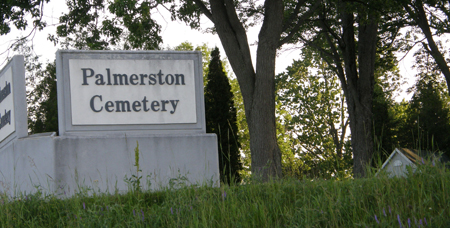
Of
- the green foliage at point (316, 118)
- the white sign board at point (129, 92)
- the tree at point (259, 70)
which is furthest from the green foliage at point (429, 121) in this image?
the white sign board at point (129, 92)

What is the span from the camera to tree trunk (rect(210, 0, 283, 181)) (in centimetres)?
1114

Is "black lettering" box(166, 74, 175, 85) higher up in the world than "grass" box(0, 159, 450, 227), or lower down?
higher up

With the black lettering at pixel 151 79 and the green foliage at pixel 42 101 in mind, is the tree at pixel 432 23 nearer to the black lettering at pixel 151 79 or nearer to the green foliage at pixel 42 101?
the black lettering at pixel 151 79

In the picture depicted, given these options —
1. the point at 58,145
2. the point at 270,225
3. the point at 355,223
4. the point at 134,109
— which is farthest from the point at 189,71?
Answer: the point at 355,223

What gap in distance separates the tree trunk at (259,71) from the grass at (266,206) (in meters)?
5.99

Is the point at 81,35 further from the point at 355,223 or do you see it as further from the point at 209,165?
the point at 355,223

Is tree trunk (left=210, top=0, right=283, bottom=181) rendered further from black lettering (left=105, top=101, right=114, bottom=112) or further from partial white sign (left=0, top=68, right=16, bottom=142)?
partial white sign (left=0, top=68, right=16, bottom=142)

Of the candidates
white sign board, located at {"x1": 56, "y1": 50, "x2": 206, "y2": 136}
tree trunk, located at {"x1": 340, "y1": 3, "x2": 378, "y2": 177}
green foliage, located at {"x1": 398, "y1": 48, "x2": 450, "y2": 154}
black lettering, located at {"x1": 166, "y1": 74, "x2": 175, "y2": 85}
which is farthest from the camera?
green foliage, located at {"x1": 398, "y1": 48, "x2": 450, "y2": 154}

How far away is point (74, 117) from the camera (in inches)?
251

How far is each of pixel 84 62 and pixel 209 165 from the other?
220 cm

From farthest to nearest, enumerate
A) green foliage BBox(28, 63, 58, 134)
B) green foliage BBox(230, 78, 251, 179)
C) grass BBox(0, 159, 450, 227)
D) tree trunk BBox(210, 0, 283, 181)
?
green foliage BBox(230, 78, 251, 179), green foliage BBox(28, 63, 58, 134), tree trunk BBox(210, 0, 283, 181), grass BBox(0, 159, 450, 227)

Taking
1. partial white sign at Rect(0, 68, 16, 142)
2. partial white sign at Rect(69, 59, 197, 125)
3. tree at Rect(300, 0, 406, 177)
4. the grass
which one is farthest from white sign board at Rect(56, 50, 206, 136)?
tree at Rect(300, 0, 406, 177)

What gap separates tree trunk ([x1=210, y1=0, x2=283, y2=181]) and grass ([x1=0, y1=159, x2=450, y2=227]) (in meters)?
5.99

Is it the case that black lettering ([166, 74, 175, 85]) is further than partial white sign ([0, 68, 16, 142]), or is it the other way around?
partial white sign ([0, 68, 16, 142])
